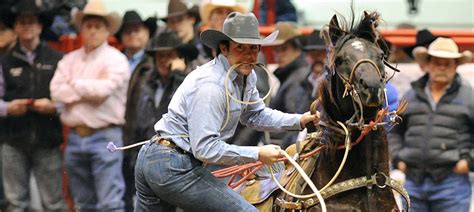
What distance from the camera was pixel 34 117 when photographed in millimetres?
11625

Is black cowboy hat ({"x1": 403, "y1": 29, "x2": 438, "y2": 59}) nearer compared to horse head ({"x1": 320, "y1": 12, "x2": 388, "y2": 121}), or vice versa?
horse head ({"x1": 320, "y1": 12, "x2": 388, "y2": 121})

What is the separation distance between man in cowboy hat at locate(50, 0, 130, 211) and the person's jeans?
0.64 feet

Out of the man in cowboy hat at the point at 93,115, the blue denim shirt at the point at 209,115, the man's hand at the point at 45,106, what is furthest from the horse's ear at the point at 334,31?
the man's hand at the point at 45,106

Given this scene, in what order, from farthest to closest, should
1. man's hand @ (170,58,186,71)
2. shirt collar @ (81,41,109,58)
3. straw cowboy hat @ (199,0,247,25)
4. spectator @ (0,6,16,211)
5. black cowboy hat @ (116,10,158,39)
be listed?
black cowboy hat @ (116,10,158,39) → spectator @ (0,6,16,211) → shirt collar @ (81,41,109,58) → straw cowboy hat @ (199,0,247,25) → man's hand @ (170,58,186,71)

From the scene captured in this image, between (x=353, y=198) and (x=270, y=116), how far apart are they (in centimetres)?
76

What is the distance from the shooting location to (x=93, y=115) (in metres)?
11.2

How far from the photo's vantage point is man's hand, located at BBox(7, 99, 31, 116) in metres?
11.6

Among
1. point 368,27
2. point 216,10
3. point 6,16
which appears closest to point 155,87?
→ point 216,10

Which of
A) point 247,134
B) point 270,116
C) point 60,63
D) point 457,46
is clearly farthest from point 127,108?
point 270,116

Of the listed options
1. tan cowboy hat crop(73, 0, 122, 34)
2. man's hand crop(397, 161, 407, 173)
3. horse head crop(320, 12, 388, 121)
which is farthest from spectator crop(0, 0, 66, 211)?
horse head crop(320, 12, 388, 121)

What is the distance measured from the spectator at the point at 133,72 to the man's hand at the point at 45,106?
0.69 metres

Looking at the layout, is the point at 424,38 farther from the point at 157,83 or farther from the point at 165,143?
the point at 165,143

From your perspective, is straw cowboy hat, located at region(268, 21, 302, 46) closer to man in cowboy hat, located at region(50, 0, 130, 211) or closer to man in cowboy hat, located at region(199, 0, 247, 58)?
man in cowboy hat, located at region(199, 0, 247, 58)

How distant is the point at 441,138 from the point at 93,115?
3045mm
